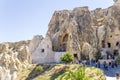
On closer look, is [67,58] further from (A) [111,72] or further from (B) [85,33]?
(B) [85,33]

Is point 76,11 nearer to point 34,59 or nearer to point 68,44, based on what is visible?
point 68,44

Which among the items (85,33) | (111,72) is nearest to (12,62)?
(85,33)

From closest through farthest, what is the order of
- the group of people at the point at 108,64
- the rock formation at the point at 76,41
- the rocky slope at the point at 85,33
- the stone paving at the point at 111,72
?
the stone paving at the point at 111,72
the group of people at the point at 108,64
the rock formation at the point at 76,41
the rocky slope at the point at 85,33

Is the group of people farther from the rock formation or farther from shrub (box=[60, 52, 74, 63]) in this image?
the rock formation

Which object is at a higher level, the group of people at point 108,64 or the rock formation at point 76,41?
the rock formation at point 76,41

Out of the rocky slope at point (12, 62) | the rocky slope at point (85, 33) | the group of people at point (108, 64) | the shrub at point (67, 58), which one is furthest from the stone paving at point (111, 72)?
the rocky slope at point (12, 62)

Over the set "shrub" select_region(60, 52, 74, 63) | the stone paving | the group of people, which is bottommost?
the stone paving

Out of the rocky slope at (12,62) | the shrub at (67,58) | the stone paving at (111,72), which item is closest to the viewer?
the stone paving at (111,72)

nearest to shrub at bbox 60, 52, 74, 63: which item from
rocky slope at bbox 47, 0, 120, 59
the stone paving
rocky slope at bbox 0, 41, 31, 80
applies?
rocky slope at bbox 47, 0, 120, 59

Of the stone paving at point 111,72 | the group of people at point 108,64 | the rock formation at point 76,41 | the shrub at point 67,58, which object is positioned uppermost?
the rock formation at point 76,41

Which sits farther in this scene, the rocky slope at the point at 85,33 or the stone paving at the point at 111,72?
the rocky slope at the point at 85,33

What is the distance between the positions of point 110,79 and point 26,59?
68.6ft

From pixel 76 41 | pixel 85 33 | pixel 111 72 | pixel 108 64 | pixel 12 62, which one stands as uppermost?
pixel 85 33

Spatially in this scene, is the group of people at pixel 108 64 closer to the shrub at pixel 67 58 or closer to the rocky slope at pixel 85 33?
the shrub at pixel 67 58
